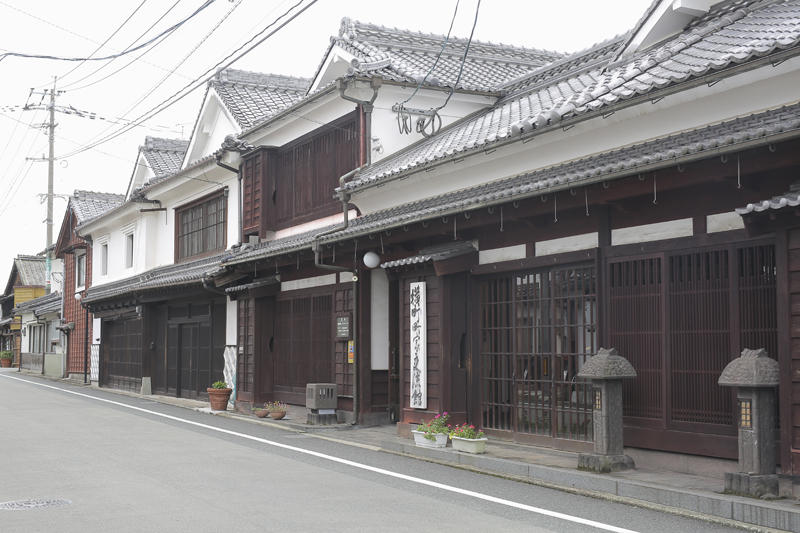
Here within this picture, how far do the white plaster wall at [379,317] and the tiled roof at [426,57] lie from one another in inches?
170

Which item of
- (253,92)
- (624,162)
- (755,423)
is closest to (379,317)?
(624,162)

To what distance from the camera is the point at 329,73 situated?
64.4 ft

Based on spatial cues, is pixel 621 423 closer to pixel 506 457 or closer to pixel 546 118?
pixel 506 457

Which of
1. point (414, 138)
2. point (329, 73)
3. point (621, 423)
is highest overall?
point (329, 73)

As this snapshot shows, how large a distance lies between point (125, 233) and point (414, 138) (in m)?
18.6

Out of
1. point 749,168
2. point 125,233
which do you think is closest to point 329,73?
point 749,168

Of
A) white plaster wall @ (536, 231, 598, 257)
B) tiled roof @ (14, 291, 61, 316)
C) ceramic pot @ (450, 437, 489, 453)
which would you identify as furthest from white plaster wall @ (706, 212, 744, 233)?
tiled roof @ (14, 291, 61, 316)

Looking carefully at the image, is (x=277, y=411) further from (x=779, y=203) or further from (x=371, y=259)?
(x=779, y=203)

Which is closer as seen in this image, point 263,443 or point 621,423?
point 621,423

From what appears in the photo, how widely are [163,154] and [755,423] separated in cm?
2826

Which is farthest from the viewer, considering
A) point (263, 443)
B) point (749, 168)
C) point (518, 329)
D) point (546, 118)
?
point (263, 443)

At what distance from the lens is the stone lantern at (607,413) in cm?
972

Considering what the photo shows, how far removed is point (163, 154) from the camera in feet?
106

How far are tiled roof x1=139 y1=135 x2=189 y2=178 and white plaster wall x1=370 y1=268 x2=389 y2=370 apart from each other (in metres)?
16.6
